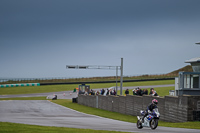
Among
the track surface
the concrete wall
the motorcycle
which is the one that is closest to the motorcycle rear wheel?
the motorcycle

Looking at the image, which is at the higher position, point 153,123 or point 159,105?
point 159,105

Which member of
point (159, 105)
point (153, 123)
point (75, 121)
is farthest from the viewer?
point (159, 105)

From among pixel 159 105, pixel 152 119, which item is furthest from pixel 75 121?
pixel 152 119

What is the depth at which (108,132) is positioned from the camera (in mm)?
16938

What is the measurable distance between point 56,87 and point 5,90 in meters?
11.1

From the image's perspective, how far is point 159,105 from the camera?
27766mm

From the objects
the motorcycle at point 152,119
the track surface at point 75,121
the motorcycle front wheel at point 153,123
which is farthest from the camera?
the track surface at point 75,121

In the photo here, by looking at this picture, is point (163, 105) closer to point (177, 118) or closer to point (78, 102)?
point (177, 118)

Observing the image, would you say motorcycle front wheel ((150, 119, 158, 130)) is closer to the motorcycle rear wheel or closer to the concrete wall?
the motorcycle rear wheel

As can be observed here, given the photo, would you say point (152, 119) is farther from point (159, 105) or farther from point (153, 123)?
point (159, 105)

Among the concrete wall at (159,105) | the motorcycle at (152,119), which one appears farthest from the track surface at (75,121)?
the concrete wall at (159,105)

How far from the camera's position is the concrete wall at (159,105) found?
2298 centimetres

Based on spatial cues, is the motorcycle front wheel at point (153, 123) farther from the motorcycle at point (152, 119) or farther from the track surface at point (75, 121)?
the track surface at point (75, 121)

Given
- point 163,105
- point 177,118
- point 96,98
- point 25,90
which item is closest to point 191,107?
point 177,118
